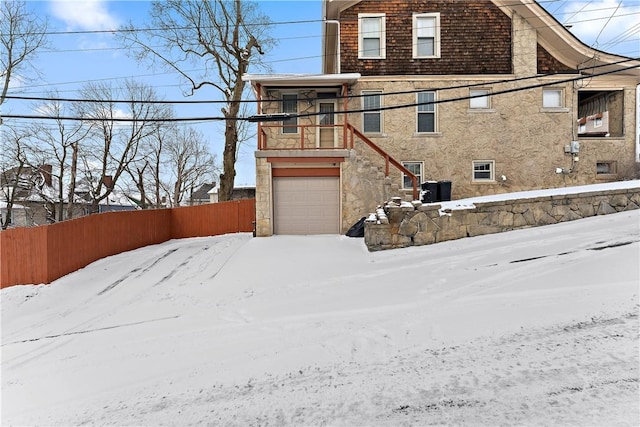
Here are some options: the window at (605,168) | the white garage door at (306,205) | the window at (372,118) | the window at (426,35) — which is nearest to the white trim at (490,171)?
the window at (372,118)

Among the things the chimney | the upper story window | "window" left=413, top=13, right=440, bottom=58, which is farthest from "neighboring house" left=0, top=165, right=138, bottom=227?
"window" left=413, top=13, right=440, bottom=58

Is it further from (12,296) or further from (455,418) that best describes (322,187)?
(455,418)

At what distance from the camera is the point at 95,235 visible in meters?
11.2

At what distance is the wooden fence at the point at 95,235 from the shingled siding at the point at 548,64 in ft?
48.6

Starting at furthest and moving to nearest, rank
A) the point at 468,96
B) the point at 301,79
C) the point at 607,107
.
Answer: the point at 607,107 → the point at 468,96 → the point at 301,79

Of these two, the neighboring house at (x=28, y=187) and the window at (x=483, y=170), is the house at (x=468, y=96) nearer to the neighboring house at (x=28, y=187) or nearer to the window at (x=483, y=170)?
the window at (x=483, y=170)

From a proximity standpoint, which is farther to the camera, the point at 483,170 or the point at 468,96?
the point at 483,170

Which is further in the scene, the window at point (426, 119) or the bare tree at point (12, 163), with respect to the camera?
the bare tree at point (12, 163)

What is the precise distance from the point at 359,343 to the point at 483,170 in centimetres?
1178

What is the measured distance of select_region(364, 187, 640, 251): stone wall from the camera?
875cm

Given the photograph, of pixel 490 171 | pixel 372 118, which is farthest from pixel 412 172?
pixel 490 171

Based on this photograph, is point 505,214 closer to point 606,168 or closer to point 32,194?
point 606,168

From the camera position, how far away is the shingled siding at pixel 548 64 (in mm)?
13914

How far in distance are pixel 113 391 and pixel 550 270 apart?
21.3 feet
